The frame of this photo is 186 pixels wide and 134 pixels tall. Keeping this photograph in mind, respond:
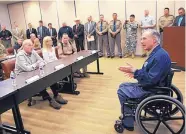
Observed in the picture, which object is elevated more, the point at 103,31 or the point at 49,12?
the point at 49,12

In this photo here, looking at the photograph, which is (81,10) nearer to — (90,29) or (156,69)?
(90,29)

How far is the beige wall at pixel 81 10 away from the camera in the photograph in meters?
6.69

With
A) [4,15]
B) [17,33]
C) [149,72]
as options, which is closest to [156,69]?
[149,72]

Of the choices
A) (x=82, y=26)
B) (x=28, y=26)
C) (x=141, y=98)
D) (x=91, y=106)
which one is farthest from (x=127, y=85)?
(x=28, y=26)

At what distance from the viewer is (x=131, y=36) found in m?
6.88

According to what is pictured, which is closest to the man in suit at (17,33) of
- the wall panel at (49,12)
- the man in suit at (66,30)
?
the wall panel at (49,12)

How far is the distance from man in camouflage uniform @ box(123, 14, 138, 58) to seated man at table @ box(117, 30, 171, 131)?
15.1 ft

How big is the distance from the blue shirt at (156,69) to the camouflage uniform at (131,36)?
4.73 m

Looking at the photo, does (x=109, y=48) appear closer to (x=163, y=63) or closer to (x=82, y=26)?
(x=82, y=26)

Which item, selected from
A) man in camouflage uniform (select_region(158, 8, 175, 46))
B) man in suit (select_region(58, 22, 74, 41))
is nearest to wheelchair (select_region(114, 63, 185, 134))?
man in camouflage uniform (select_region(158, 8, 175, 46))

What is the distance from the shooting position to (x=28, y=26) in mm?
9297

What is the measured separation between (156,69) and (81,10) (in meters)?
6.41

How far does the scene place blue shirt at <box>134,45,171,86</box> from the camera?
82.9 inches

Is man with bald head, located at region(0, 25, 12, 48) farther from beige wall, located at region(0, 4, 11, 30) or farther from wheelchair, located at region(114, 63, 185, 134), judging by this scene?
wheelchair, located at region(114, 63, 185, 134)
